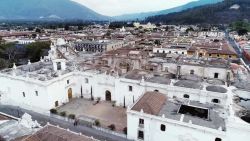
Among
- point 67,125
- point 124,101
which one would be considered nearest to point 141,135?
point 124,101

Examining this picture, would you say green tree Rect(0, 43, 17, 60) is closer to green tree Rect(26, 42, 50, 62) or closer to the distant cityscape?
green tree Rect(26, 42, 50, 62)

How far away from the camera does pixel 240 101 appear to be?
29609mm

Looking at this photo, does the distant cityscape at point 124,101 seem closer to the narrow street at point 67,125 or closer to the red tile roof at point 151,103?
the red tile roof at point 151,103

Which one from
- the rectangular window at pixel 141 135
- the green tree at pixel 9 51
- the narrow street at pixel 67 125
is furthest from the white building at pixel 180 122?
the green tree at pixel 9 51

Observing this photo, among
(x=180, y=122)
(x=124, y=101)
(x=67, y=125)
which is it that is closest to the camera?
(x=180, y=122)

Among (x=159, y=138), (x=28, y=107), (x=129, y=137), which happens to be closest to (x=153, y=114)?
(x=159, y=138)

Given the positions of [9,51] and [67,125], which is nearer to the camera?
[67,125]

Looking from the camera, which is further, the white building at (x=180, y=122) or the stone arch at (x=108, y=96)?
the stone arch at (x=108, y=96)

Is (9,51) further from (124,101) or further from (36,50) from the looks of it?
(124,101)

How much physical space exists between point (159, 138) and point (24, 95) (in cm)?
2603

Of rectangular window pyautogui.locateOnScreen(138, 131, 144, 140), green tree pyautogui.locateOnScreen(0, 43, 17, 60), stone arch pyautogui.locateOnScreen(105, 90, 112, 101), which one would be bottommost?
rectangular window pyautogui.locateOnScreen(138, 131, 144, 140)

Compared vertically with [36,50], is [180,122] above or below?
below

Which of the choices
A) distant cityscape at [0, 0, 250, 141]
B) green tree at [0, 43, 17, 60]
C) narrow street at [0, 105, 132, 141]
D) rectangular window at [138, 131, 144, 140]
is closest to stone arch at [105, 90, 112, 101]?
distant cityscape at [0, 0, 250, 141]

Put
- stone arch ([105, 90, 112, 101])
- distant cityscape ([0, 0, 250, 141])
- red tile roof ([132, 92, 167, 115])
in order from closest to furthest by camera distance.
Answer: distant cityscape ([0, 0, 250, 141])
red tile roof ([132, 92, 167, 115])
stone arch ([105, 90, 112, 101])
